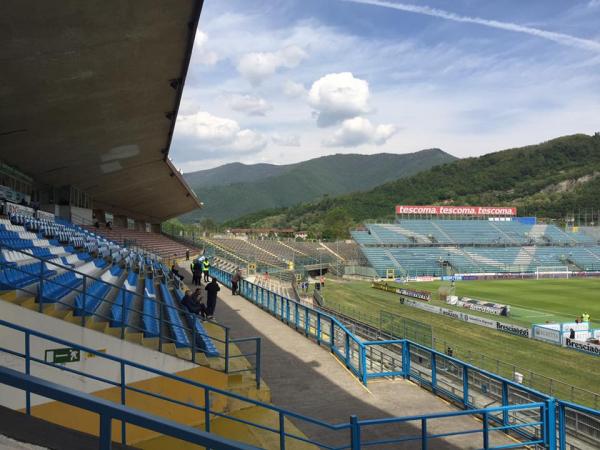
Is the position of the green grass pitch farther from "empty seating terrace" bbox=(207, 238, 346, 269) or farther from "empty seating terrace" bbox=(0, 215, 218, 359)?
"empty seating terrace" bbox=(0, 215, 218, 359)

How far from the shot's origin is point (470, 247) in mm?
73000

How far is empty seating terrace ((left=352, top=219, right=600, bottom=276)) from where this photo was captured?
63500 millimetres

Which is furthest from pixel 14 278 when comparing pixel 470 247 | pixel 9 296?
pixel 470 247

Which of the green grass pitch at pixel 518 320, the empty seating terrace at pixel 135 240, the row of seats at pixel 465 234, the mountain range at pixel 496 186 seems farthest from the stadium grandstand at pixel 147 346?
the mountain range at pixel 496 186

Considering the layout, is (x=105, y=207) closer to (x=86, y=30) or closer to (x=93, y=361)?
(x=86, y=30)

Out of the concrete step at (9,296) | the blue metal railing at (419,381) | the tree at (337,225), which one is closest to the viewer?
the blue metal railing at (419,381)

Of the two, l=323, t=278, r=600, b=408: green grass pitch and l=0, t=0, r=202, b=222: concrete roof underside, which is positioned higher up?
l=0, t=0, r=202, b=222: concrete roof underside

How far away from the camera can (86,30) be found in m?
9.16

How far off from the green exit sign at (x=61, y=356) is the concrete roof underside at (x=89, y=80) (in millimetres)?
5441

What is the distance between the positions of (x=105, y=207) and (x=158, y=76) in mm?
28384

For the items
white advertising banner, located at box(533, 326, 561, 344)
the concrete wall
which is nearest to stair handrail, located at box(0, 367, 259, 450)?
the concrete wall

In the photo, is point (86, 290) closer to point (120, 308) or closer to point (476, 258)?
point (120, 308)

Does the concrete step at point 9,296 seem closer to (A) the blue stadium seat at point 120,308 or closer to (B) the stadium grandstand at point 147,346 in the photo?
(B) the stadium grandstand at point 147,346

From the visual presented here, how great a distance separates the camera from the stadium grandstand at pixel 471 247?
207ft
